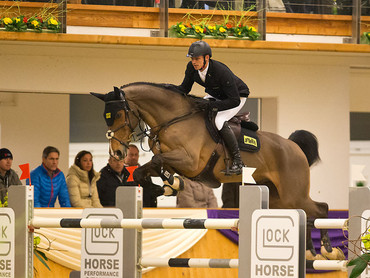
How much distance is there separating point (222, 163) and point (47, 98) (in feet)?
17.2

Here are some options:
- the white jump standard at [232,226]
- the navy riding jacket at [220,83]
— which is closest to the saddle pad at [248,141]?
the navy riding jacket at [220,83]

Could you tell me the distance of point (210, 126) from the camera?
18.7 feet

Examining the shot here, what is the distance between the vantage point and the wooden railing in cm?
768

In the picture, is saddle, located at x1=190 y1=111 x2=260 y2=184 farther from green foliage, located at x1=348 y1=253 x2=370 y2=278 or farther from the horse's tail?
green foliage, located at x1=348 y1=253 x2=370 y2=278

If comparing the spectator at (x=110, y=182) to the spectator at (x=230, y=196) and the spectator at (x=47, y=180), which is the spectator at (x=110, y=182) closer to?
the spectator at (x=47, y=180)

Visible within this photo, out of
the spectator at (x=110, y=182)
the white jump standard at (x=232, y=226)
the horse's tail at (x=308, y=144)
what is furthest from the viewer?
the spectator at (x=110, y=182)

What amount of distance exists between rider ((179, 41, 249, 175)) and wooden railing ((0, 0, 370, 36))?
2.35 meters

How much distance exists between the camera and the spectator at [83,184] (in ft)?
23.5

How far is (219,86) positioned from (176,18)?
253 cm

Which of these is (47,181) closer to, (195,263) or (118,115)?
(118,115)

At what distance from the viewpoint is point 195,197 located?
7379 mm

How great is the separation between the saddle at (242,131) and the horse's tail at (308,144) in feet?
2.85

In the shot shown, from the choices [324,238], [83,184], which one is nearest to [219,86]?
[324,238]

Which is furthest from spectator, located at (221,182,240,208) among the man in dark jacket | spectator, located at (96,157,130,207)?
spectator, located at (96,157,130,207)
